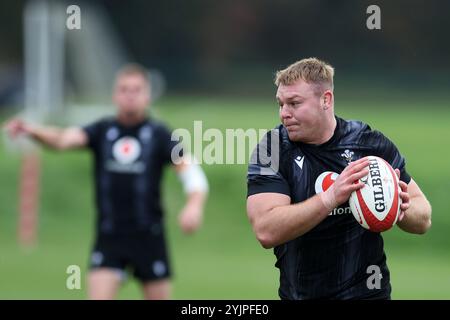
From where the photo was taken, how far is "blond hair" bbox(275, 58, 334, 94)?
6035 millimetres

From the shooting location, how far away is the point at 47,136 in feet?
30.8

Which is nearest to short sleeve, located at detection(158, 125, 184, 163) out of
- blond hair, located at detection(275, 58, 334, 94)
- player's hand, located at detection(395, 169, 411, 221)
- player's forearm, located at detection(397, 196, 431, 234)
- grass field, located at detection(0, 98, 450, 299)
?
grass field, located at detection(0, 98, 450, 299)

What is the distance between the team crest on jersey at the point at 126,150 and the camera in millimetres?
9625

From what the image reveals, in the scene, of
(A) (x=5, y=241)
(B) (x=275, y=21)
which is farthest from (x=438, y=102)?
(A) (x=5, y=241)

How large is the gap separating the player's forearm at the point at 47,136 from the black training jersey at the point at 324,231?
3558mm

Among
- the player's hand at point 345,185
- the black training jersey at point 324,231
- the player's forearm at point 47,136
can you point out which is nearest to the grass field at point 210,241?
the player's forearm at point 47,136

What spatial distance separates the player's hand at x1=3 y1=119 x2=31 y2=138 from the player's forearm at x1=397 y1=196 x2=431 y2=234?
3.90 meters

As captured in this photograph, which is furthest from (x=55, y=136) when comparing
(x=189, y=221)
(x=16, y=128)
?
(x=189, y=221)

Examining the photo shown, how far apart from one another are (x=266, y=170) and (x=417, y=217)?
3.06 ft

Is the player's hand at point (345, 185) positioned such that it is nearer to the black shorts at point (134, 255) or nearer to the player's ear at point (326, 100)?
the player's ear at point (326, 100)

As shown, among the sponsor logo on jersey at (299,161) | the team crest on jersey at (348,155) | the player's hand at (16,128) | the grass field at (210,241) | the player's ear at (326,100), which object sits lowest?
the grass field at (210,241)

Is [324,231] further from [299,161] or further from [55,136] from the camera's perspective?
[55,136]

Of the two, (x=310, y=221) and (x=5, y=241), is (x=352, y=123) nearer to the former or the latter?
(x=310, y=221)

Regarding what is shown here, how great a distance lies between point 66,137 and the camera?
9602 millimetres
